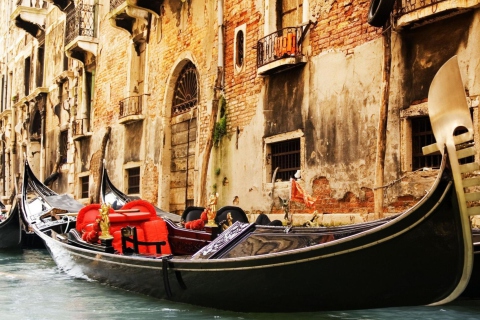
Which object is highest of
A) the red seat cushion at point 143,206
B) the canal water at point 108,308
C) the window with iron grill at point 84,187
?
the window with iron grill at point 84,187

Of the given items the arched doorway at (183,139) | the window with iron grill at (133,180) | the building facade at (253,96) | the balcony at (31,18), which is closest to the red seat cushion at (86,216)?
the building facade at (253,96)

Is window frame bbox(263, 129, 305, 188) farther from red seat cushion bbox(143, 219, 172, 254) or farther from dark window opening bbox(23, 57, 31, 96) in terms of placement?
dark window opening bbox(23, 57, 31, 96)

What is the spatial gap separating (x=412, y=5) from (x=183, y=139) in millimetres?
5679

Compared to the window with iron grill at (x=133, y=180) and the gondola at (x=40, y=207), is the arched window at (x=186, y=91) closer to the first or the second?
the window with iron grill at (x=133, y=180)

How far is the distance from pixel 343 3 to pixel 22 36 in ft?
51.2

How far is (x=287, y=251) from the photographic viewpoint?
14.2ft

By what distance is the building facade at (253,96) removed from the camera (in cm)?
704

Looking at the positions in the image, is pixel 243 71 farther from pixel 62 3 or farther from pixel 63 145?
pixel 63 145

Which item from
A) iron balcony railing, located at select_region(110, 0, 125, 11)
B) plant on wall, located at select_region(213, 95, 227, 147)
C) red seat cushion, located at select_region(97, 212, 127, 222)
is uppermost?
iron balcony railing, located at select_region(110, 0, 125, 11)

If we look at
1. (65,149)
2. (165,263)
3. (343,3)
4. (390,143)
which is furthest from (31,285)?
(65,149)

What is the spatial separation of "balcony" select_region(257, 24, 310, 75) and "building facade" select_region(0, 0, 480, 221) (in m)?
0.03

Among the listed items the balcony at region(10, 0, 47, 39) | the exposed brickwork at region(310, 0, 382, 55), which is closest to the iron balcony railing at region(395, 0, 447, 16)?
the exposed brickwork at region(310, 0, 382, 55)

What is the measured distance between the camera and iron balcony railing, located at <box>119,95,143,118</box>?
13148 millimetres

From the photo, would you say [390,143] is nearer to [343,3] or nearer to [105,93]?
[343,3]
